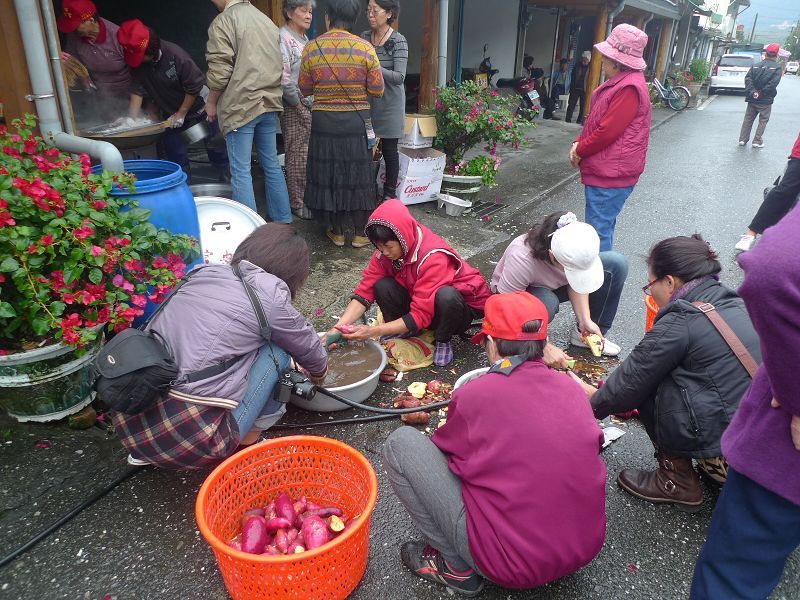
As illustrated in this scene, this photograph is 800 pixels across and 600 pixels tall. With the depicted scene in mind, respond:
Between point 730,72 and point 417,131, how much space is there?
25.7 m

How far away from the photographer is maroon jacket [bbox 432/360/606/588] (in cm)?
168

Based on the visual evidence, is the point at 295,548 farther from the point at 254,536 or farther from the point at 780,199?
the point at 780,199

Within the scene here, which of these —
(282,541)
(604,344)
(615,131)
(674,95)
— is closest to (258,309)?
(282,541)

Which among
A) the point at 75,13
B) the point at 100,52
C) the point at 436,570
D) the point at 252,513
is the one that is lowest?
the point at 436,570

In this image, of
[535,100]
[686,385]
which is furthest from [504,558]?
[535,100]

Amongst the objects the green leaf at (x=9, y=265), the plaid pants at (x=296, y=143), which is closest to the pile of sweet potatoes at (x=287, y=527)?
the green leaf at (x=9, y=265)

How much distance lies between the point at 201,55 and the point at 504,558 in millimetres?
8800

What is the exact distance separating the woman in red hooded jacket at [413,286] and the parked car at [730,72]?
27.9m

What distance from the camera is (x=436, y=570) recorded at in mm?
2035

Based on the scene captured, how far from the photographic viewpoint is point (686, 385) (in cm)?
221

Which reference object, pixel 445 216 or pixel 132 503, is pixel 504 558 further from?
pixel 445 216

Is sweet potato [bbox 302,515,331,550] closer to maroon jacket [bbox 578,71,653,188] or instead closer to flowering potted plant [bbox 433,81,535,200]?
maroon jacket [bbox 578,71,653,188]

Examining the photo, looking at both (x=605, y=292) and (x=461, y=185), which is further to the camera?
(x=461, y=185)

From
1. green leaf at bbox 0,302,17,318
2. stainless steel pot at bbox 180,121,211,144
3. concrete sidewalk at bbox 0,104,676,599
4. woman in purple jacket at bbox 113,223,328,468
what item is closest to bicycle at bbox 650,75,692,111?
stainless steel pot at bbox 180,121,211,144
